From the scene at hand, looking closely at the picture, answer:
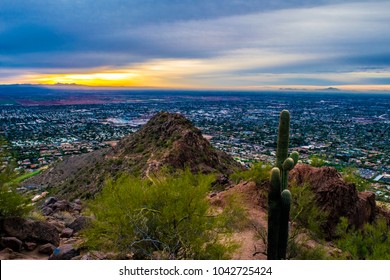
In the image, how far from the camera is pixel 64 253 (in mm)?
10984

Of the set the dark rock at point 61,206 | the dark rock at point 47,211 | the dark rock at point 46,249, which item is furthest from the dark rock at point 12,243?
the dark rock at point 61,206

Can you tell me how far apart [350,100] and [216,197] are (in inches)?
2456

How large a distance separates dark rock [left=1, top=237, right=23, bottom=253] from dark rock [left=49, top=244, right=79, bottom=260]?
1.18 m

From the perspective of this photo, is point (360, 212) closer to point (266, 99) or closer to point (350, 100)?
point (350, 100)

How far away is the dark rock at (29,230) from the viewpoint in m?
11.9

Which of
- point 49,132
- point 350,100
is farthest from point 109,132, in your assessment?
point 350,100

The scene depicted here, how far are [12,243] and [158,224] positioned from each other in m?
4.60

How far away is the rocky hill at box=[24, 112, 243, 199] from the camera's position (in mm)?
26719

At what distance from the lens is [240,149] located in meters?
54.0

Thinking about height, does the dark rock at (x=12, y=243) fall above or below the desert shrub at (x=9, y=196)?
below

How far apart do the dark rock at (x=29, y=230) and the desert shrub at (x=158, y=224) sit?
1.93 metres

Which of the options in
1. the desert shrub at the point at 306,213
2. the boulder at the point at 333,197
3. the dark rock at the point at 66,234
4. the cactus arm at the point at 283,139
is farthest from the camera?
the boulder at the point at 333,197

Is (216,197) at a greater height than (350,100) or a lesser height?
lesser

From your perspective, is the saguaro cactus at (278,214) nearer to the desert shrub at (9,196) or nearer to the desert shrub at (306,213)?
the desert shrub at (306,213)
